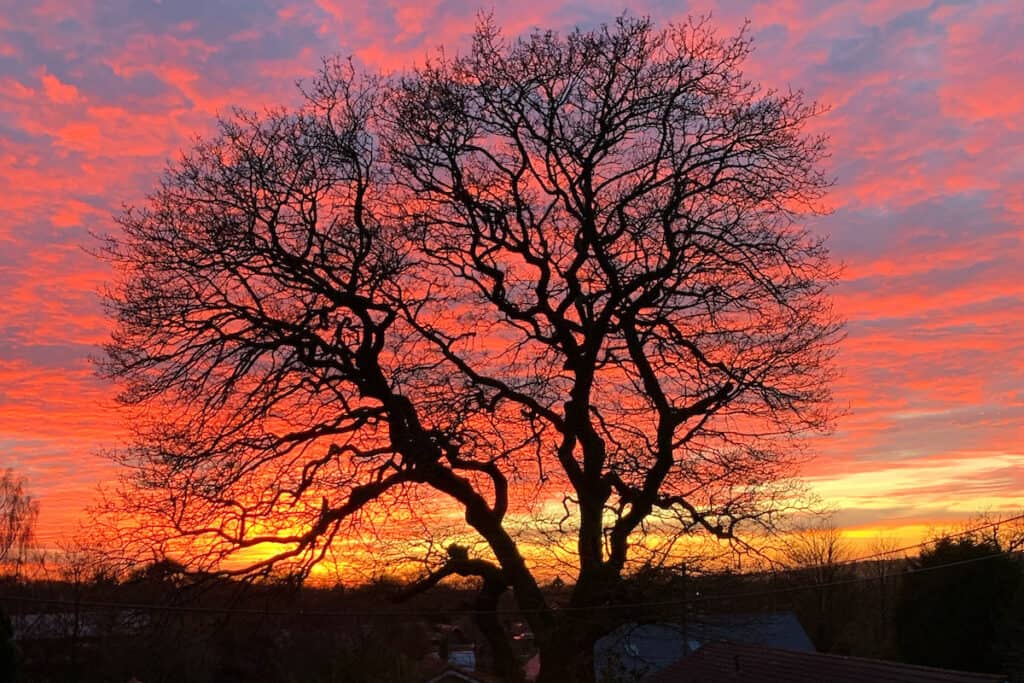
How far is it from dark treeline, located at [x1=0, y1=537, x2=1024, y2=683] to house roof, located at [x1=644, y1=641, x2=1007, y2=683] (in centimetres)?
192

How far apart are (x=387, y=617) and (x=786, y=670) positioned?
33.6ft

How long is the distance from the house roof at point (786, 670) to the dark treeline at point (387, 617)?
1.92 metres

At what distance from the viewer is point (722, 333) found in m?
12.9

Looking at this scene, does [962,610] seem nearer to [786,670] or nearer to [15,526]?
[786,670]

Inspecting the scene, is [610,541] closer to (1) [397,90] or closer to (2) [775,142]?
(2) [775,142]

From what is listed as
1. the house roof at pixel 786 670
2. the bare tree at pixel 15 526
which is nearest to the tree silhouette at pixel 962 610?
the house roof at pixel 786 670

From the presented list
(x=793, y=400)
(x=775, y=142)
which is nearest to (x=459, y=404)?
(x=793, y=400)

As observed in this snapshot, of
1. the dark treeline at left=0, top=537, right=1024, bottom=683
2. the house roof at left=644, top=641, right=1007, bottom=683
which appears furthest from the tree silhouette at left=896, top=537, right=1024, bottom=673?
the house roof at left=644, top=641, right=1007, bottom=683

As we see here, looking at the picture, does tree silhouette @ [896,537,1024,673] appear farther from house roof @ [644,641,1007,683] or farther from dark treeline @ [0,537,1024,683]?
house roof @ [644,641,1007,683]

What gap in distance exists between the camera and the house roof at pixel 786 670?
20047 millimetres

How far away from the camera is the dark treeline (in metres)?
11.9

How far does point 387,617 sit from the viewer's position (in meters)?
17.6

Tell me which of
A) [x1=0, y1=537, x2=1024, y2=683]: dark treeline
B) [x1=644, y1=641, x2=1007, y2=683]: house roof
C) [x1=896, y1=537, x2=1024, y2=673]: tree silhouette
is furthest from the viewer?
[x1=896, y1=537, x2=1024, y2=673]: tree silhouette

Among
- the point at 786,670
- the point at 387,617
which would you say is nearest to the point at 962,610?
the point at 786,670
